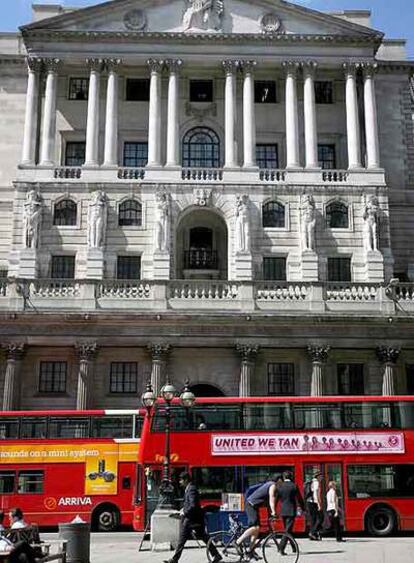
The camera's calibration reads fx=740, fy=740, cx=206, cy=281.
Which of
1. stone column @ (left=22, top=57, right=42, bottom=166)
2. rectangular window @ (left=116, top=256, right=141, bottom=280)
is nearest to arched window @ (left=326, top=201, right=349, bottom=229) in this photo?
rectangular window @ (left=116, top=256, right=141, bottom=280)

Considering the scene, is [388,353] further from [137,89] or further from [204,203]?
[137,89]

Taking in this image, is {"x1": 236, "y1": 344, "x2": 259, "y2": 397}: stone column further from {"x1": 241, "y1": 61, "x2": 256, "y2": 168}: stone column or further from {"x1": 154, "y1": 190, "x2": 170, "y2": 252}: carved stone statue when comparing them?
{"x1": 241, "y1": 61, "x2": 256, "y2": 168}: stone column

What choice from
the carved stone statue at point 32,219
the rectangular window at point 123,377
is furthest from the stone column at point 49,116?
the rectangular window at point 123,377

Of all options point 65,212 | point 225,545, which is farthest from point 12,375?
point 225,545

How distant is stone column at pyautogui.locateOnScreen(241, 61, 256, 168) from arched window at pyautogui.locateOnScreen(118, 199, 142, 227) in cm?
631

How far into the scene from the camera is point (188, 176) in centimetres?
4072

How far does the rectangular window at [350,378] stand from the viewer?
37.0 metres

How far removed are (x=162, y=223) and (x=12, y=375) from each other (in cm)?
1091

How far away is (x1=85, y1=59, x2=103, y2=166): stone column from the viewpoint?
40.6 metres

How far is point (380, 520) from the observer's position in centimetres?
2461

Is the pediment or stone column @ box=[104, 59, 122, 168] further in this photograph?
the pediment

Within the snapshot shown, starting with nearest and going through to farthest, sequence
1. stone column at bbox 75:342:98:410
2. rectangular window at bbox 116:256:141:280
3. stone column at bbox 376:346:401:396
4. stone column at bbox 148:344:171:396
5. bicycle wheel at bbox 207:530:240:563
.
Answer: bicycle wheel at bbox 207:530:240:563 < stone column at bbox 75:342:98:410 < stone column at bbox 148:344:171:396 < stone column at bbox 376:346:401:396 < rectangular window at bbox 116:256:141:280

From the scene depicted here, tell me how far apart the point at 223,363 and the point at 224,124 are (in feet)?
48.1

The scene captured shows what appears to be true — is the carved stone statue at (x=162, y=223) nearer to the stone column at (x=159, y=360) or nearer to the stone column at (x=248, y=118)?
the stone column at (x=248, y=118)
